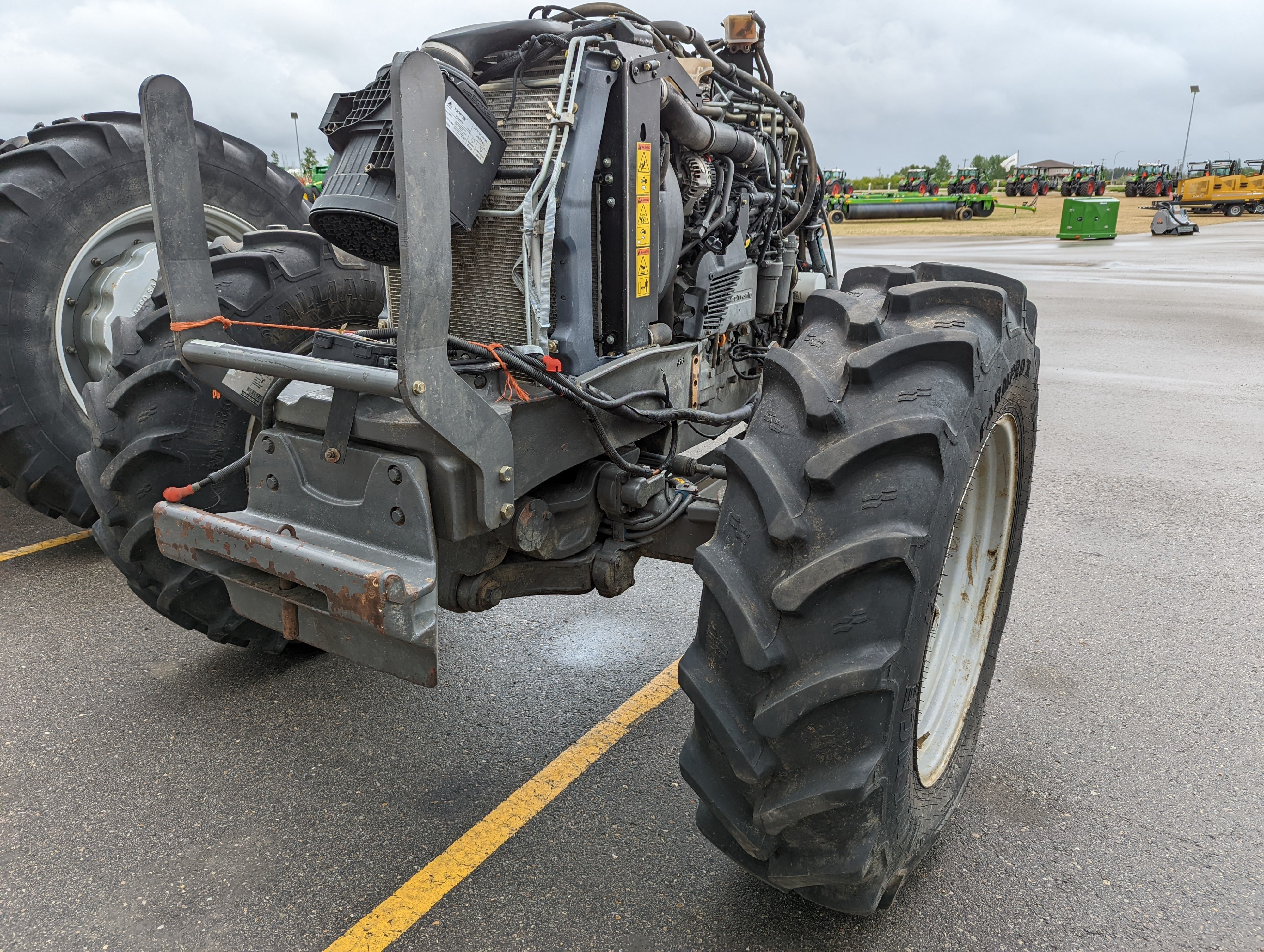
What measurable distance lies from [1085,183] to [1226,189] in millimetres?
10615

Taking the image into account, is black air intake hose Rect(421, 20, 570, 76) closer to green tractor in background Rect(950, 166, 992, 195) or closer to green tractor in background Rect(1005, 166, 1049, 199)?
green tractor in background Rect(950, 166, 992, 195)

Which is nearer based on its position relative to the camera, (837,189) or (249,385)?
(249,385)

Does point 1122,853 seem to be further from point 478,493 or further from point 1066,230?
point 1066,230

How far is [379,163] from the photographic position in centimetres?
236

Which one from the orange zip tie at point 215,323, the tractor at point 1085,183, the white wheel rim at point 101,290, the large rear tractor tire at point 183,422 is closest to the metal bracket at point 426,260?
the orange zip tie at point 215,323

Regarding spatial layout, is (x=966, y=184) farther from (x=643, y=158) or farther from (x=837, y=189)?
(x=643, y=158)

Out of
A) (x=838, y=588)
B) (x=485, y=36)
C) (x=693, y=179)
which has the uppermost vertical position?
(x=485, y=36)

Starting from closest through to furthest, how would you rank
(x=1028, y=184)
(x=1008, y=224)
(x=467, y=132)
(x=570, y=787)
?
(x=467, y=132) → (x=570, y=787) → (x=1008, y=224) → (x=1028, y=184)

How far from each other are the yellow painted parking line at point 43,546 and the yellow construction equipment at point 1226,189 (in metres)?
45.1

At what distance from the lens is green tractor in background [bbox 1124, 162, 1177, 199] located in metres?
47.8

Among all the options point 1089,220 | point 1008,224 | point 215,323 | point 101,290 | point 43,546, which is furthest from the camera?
point 1008,224

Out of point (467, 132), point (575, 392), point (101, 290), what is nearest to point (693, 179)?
point (467, 132)

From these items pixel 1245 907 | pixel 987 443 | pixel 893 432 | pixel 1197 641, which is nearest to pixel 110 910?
pixel 893 432

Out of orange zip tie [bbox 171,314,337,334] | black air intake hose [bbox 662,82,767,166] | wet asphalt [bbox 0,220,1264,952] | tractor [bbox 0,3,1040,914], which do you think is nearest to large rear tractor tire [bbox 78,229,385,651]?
tractor [bbox 0,3,1040,914]
